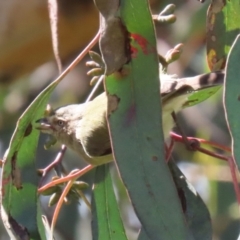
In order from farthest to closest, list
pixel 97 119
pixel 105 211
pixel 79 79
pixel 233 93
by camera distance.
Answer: pixel 79 79
pixel 97 119
pixel 105 211
pixel 233 93

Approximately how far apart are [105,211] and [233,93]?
66cm

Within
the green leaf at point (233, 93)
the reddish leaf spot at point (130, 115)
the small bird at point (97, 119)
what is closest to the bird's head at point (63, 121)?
the small bird at point (97, 119)

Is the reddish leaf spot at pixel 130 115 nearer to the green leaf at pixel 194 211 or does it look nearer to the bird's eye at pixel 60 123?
the green leaf at pixel 194 211

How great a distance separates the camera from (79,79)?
3.10 m

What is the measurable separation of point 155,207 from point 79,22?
147 centimetres

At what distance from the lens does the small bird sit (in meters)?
1.42

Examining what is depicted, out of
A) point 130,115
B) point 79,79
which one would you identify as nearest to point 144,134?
point 130,115

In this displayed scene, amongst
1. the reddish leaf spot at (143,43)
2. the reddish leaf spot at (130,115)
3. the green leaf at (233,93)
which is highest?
the reddish leaf spot at (143,43)

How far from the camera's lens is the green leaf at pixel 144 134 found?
4.09ft

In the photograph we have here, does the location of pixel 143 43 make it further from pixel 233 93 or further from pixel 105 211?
pixel 105 211

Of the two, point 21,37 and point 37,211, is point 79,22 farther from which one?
point 37,211

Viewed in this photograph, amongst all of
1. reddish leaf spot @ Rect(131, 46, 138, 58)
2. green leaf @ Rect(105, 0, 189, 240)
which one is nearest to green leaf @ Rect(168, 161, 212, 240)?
green leaf @ Rect(105, 0, 189, 240)

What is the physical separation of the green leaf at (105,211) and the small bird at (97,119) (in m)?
0.07

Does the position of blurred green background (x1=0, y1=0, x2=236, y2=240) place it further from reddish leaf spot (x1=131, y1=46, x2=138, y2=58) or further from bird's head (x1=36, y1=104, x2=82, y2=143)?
reddish leaf spot (x1=131, y1=46, x2=138, y2=58)
